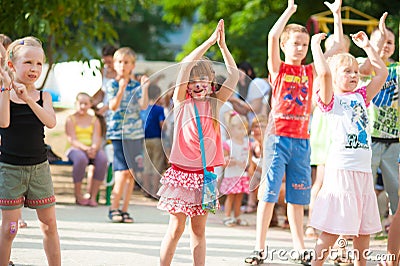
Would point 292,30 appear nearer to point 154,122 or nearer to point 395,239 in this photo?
point 395,239

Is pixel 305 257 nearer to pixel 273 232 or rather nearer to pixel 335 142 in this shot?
pixel 335 142

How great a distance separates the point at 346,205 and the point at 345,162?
318 mm

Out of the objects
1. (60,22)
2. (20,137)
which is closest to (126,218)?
(60,22)

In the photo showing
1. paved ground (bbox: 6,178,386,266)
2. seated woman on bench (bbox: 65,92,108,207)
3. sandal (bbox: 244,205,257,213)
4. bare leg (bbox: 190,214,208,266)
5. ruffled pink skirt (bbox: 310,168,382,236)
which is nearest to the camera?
bare leg (bbox: 190,214,208,266)

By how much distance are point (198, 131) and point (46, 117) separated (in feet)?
3.34

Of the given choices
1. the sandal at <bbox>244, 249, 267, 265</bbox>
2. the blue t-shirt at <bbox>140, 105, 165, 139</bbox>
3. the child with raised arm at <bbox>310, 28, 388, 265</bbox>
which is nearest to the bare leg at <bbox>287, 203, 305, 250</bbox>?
the sandal at <bbox>244, 249, 267, 265</bbox>

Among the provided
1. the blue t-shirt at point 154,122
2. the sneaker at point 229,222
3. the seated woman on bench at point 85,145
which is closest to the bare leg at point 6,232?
the sneaker at point 229,222

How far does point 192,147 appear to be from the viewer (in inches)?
205

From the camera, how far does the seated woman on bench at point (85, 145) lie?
10062 mm

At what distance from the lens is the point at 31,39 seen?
5.29m

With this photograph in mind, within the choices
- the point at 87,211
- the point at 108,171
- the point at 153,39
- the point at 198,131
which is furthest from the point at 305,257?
the point at 153,39

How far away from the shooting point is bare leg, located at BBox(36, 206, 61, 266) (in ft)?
16.9

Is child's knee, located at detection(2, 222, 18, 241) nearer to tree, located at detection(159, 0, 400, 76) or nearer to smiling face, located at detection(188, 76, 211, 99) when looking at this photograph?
smiling face, located at detection(188, 76, 211, 99)

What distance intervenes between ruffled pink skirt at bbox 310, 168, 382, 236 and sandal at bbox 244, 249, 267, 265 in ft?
3.05
